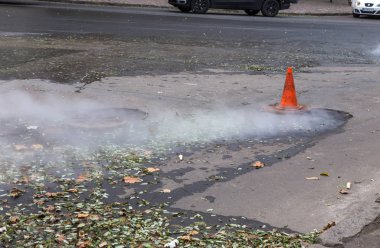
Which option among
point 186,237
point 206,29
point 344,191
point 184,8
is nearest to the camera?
point 186,237

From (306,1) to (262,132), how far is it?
3326 centimetres

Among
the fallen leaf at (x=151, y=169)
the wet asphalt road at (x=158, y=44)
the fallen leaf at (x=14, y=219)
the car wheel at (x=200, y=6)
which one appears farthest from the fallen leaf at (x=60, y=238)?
the car wheel at (x=200, y=6)

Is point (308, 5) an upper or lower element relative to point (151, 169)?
lower

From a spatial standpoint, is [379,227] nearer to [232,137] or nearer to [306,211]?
[306,211]

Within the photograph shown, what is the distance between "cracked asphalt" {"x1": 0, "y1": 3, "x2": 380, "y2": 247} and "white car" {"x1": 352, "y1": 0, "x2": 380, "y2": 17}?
25.7 ft

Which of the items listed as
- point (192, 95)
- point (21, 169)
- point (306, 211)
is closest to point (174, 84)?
point (192, 95)

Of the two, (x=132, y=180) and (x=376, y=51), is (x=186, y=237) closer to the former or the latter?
(x=132, y=180)

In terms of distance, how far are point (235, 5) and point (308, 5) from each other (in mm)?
11034

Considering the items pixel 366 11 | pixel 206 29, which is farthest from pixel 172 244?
pixel 366 11

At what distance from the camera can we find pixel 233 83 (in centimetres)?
1102

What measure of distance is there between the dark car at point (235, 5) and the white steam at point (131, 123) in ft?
60.2

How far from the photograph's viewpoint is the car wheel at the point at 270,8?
28.1 m

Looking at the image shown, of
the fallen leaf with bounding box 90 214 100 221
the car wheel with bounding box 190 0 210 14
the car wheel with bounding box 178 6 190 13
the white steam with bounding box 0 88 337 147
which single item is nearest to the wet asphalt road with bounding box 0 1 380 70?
the car wheel with bounding box 190 0 210 14

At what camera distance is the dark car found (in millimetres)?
27047
